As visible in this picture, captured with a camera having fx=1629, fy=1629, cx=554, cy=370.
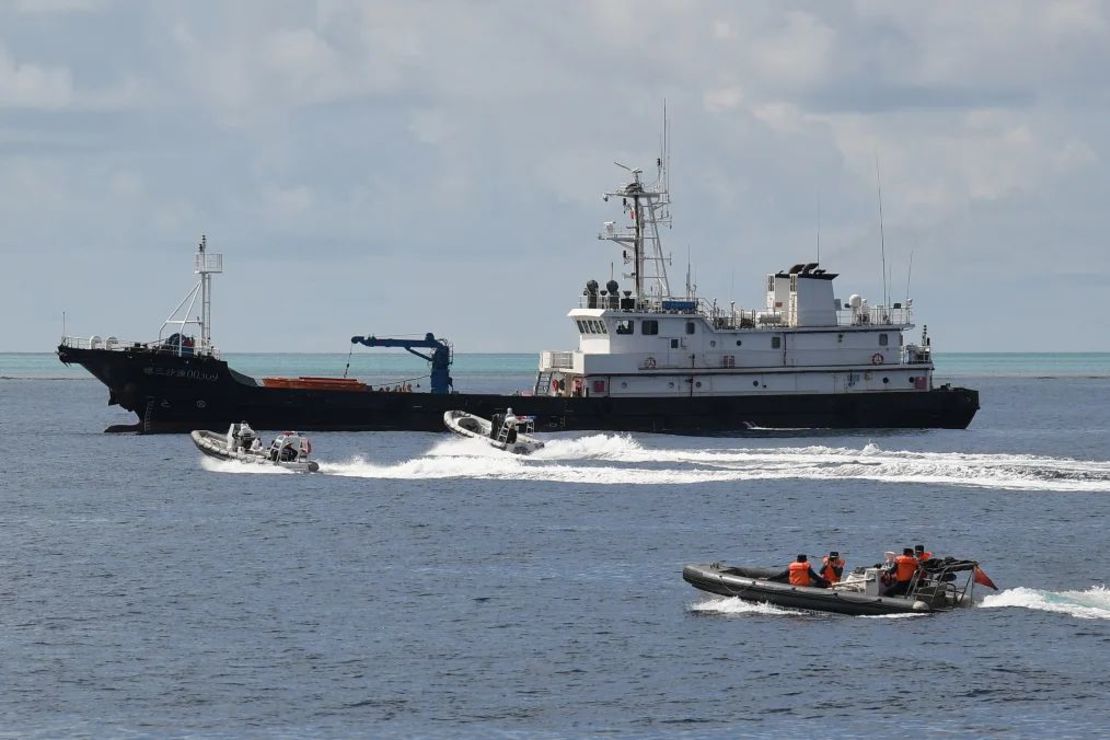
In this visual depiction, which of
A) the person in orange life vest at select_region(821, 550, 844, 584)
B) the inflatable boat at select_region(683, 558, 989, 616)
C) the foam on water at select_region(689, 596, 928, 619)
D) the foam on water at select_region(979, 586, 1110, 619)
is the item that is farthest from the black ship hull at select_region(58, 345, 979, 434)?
the person in orange life vest at select_region(821, 550, 844, 584)

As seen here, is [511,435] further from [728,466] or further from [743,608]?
[743,608]

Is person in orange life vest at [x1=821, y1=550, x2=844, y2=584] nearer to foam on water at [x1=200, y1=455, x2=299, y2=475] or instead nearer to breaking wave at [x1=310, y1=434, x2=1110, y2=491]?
breaking wave at [x1=310, y1=434, x2=1110, y2=491]

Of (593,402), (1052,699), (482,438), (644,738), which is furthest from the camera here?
(593,402)

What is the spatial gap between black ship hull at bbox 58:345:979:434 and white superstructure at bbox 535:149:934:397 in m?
1.06

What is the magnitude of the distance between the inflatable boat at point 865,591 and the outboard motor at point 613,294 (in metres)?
46.0

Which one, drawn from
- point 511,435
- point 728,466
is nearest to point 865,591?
point 728,466

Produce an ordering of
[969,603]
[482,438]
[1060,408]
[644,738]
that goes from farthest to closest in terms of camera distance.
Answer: [1060,408] → [482,438] → [969,603] → [644,738]

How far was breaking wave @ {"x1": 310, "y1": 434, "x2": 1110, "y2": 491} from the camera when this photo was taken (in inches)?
2721

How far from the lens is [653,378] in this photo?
87750 mm

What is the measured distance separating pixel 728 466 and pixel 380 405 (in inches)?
896

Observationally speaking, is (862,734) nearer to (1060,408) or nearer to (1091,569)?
(1091,569)

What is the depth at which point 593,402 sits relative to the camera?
86500 mm

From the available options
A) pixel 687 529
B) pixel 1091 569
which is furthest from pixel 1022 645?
pixel 687 529

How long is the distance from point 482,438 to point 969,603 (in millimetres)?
40863
